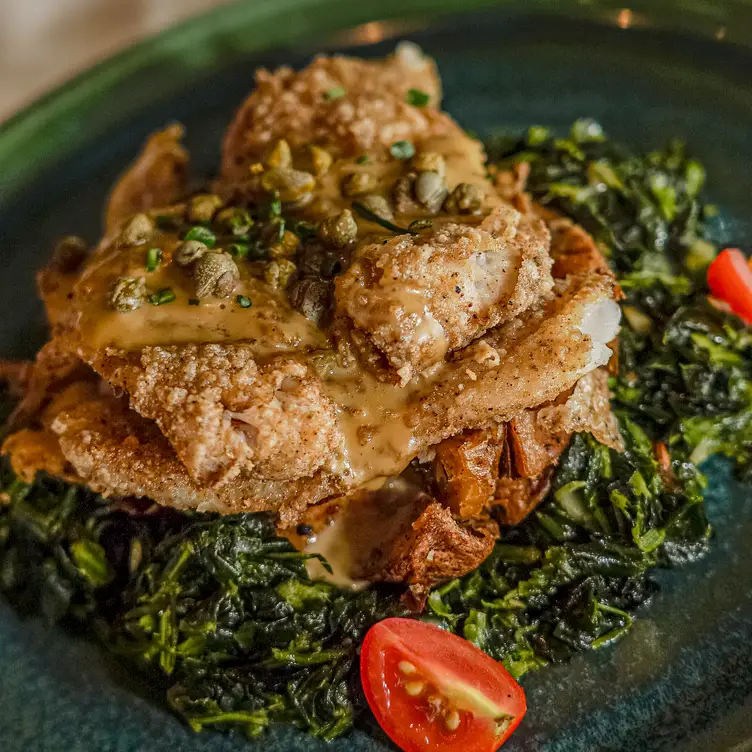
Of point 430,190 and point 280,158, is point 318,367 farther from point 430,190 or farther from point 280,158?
point 280,158

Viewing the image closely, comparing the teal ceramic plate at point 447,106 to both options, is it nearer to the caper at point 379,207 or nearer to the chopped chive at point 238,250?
the chopped chive at point 238,250

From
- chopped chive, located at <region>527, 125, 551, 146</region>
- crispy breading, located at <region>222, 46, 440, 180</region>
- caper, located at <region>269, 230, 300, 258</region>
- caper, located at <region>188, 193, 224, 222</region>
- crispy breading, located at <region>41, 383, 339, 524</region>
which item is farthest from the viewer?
chopped chive, located at <region>527, 125, 551, 146</region>

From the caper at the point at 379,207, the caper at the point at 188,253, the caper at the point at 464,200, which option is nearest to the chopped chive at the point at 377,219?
the caper at the point at 379,207

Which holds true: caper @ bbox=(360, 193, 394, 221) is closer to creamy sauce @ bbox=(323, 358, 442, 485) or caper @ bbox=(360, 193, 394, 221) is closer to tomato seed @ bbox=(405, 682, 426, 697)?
creamy sauce @ bbox=(323, 358, 442, 485)

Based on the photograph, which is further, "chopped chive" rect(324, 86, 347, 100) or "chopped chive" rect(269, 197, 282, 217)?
"chopped chive" rect(324, 86, 347, 100)

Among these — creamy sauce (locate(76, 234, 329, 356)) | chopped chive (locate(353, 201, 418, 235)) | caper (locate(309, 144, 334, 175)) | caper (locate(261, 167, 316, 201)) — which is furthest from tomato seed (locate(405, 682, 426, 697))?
caper (locate(309, 144, 334, 175))

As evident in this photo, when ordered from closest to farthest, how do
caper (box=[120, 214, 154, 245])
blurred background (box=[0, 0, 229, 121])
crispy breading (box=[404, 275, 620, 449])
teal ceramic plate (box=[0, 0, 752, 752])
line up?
1. crispy breading (box=[404, 275, 620, 449])
2. caper (box=[120, 214, 154, 245])
3. teal ceramic plate (box=[0, 0, 752, 752])
4. blurred background (box=[0, 0, 229, 121])
